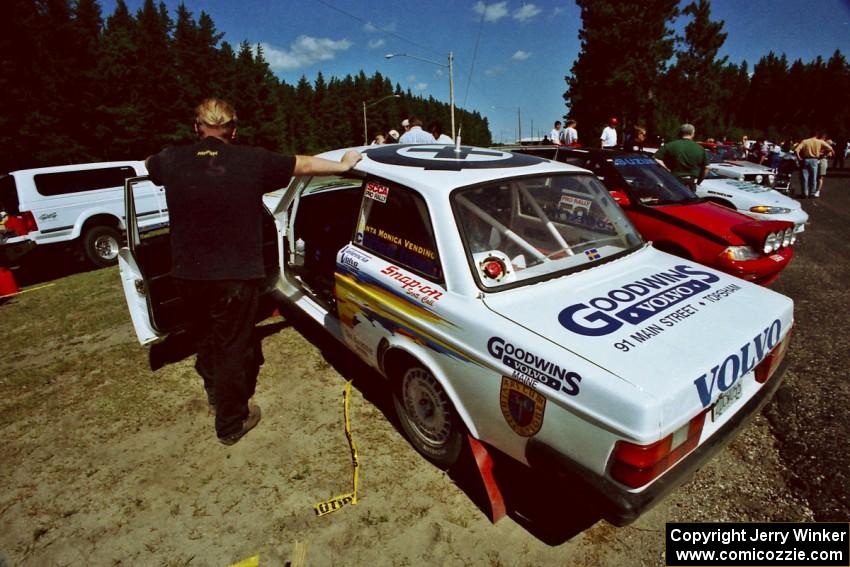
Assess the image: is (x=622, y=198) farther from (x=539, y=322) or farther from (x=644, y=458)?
(x=644, y=458)

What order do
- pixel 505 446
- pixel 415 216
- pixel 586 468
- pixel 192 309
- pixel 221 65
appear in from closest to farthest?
pixel 586 468, pixel 505 446, pixel 415 216, pixel 192 309, pixel 221 65

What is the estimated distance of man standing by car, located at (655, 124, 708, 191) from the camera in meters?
6.78

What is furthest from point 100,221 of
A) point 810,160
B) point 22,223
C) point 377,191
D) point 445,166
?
point 810,160

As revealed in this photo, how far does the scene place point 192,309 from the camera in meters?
2.81

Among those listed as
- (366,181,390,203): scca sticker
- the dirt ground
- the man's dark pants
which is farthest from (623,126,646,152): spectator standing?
the man's dark pants

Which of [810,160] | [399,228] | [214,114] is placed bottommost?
[399,228]

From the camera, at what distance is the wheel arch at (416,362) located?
91.4 inches

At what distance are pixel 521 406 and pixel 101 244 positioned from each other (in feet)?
32.6

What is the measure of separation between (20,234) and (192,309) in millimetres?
7891

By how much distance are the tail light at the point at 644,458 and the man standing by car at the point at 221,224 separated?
2205 millimetres

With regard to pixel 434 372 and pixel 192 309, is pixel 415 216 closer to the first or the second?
pixel 434 372

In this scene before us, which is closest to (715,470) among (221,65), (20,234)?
(20,234)

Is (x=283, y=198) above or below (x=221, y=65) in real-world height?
below

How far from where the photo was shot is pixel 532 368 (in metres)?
1.90
